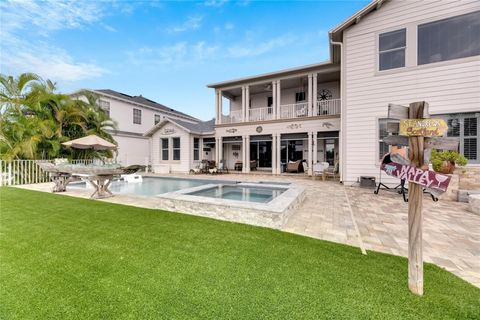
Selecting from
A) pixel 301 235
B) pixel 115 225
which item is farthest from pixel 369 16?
pixel 115 225

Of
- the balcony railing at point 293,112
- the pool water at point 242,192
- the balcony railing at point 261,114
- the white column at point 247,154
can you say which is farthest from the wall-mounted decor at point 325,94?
the pool water at point 242,192

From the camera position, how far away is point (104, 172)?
7.18 m

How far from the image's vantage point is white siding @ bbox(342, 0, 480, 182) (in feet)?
26.2

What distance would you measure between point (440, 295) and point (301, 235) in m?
1.95

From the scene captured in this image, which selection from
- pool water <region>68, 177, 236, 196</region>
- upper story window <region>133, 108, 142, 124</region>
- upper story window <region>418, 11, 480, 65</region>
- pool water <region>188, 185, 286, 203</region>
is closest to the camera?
pool water <region>188, 185, 286, 203</region>

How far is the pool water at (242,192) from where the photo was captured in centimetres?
719

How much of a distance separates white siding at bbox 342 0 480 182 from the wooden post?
26.1ft

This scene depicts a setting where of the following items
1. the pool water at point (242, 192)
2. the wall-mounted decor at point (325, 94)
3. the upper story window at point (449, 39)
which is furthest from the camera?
the wall-mounted decor at point (325, 94)

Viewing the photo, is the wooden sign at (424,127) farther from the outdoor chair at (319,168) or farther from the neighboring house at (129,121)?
the neighboring house at (129,121)

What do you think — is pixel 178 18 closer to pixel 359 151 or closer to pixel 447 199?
pixel 359 151

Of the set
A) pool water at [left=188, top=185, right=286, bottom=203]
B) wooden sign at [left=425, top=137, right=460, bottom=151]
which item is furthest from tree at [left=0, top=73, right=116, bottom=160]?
wooden sign at [left=425, top=137, right=460, bottom=151]

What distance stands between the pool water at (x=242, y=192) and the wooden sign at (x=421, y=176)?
15.8 ft

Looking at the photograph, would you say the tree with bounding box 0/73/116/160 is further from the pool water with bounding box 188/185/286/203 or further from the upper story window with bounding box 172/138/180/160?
the pool water with bounding box 188/185/286/203

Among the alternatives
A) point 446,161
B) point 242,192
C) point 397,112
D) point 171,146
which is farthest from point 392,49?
point 171,146
